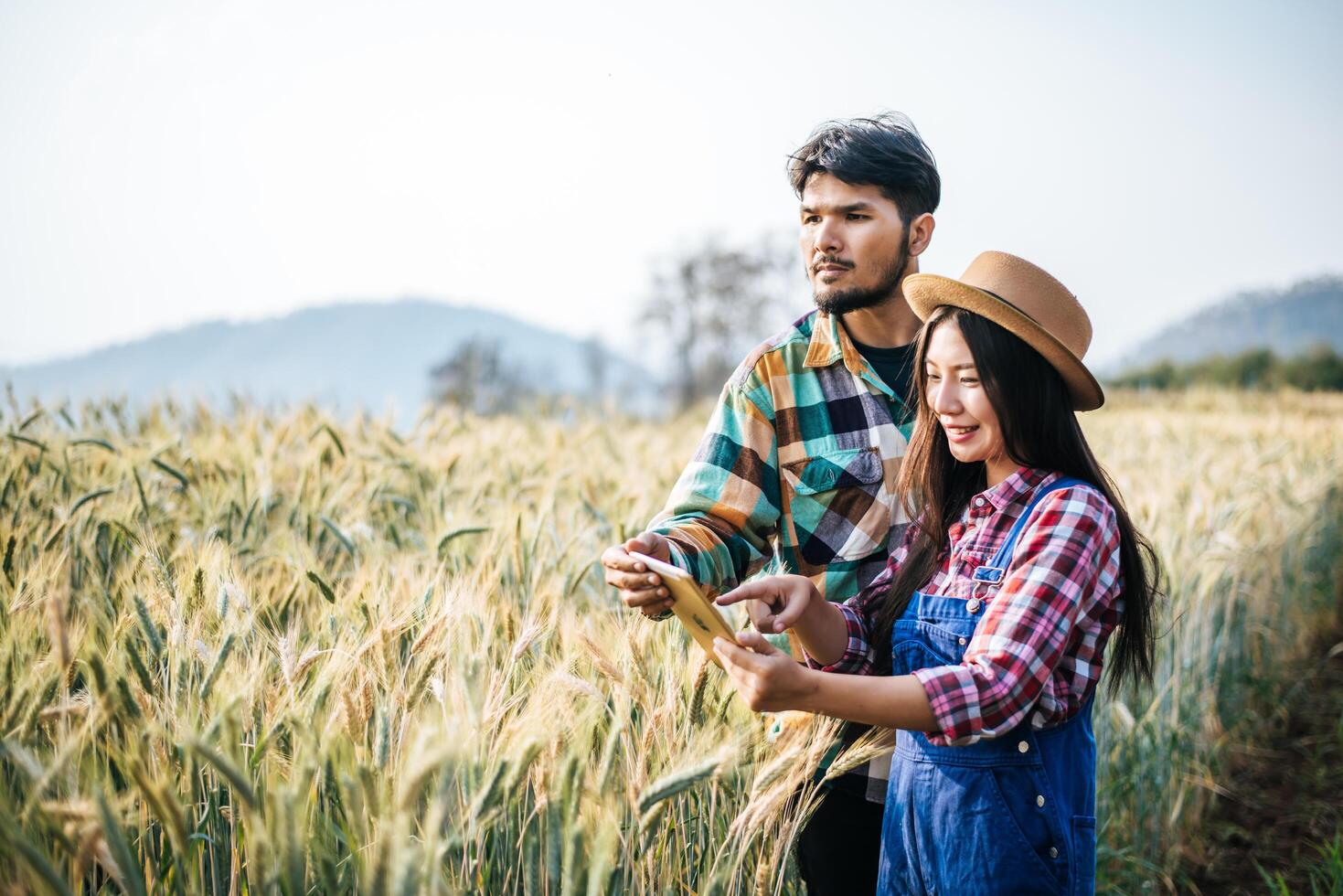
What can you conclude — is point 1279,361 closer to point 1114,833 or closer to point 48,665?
point 1114,833

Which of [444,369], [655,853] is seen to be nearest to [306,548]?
[655,853]

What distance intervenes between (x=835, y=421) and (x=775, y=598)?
57 cm

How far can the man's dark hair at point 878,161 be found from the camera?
1.92 meters

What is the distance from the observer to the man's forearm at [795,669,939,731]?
3.90ft

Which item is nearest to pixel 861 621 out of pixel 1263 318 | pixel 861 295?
pixel 861 295

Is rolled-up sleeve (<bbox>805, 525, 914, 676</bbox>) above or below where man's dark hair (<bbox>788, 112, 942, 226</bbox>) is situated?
below

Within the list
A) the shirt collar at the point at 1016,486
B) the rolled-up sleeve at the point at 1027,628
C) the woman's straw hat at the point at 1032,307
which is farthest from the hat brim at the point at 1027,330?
the rolled-up sleeve at the point at 1027,628

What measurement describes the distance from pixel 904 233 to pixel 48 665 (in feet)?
5.90

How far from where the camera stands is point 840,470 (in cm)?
188

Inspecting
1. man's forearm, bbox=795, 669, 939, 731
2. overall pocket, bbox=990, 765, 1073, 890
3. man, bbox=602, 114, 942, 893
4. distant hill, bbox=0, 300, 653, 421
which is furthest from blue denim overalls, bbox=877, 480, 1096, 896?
distant hill, bbox=0, 300, 653, 421

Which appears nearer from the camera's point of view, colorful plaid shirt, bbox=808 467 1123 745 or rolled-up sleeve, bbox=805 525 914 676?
colorful plaid shirt, bbox=808 467 1123 745

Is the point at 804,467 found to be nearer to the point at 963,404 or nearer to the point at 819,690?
the point at 963,404

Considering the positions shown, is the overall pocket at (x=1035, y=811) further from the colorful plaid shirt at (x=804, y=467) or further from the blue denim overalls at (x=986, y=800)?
the colorful plaid shirt at (x=804, y=467)

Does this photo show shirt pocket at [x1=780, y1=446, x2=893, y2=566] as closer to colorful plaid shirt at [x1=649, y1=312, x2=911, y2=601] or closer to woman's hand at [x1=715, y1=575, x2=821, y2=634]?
colorful plaid shirt at [x1=649, y1=312, x2=911, y2=601]
